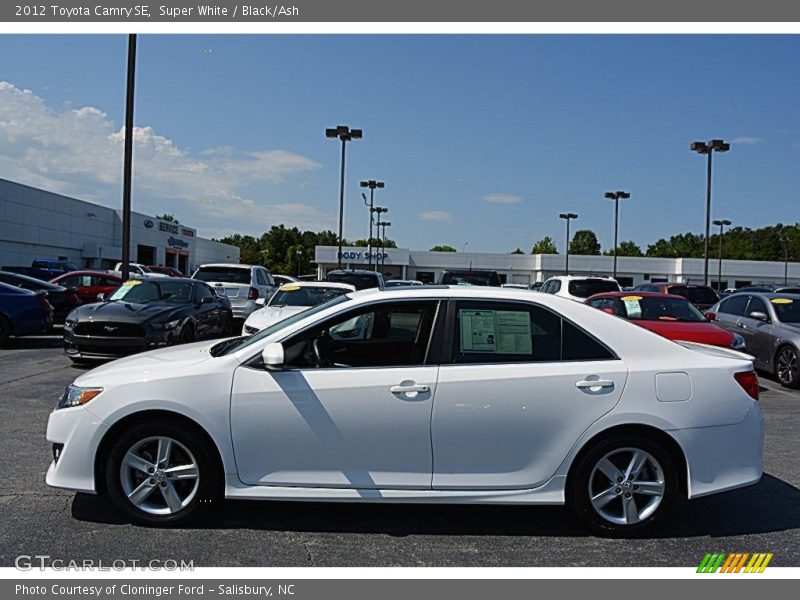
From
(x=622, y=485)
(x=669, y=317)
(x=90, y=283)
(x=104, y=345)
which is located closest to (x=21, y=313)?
(x=104, y=345)

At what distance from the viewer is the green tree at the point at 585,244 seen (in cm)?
14850

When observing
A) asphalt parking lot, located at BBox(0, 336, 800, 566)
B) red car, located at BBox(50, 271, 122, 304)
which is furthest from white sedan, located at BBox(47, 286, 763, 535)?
red car, located at BBox(50, 271, 122, 304)

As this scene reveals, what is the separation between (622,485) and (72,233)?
53875 mm

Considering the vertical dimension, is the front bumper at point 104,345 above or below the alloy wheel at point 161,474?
above

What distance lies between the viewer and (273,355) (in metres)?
4.21

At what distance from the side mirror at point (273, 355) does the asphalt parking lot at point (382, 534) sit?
1.08 m

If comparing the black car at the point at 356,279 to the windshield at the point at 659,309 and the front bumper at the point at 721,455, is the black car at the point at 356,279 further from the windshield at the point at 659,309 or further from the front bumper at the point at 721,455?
the front bumper at the point at 721,455

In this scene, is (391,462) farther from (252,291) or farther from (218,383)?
(252,291)

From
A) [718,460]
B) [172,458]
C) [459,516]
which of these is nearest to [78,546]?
[172,458]

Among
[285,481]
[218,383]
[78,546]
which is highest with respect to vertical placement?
[218,383]

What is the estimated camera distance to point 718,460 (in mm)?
4383

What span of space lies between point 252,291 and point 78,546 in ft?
44.0

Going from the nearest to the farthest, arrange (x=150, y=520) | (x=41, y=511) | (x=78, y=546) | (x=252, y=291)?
(x=78, y=546) < (x=150, y=520) < (x=41, y=511) < (x=252, y=291)

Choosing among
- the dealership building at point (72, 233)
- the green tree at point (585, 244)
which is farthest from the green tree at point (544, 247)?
the dealership building at point (72, 233)
